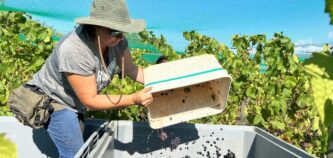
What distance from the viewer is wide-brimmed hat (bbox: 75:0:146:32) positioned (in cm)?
208

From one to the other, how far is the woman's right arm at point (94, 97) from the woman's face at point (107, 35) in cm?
16

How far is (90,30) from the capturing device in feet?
7.21

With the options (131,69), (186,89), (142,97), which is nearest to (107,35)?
(142,97)

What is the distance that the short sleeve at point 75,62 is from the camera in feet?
6.72

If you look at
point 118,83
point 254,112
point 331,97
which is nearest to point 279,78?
point 254,112

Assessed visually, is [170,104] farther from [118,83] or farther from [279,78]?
[279,78]

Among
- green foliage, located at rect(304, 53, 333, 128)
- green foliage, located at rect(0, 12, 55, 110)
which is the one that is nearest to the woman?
green foliage, located at rect(0, 12, 55, 110)

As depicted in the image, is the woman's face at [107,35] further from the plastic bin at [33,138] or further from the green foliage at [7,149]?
the green foliage at [7,149]

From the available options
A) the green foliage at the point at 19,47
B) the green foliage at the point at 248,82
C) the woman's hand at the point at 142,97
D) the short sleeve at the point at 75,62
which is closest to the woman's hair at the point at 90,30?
the short sleeve at the point at 75,62

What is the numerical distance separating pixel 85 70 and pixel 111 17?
266mm

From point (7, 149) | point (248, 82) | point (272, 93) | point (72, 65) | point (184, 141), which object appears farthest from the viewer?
point (248, 82)

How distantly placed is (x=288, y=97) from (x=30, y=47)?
6.17 feet

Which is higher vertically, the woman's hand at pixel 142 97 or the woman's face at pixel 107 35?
the woman's face at pixel 107 35

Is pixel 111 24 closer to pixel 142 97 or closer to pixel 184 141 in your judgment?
pixel 142 97
